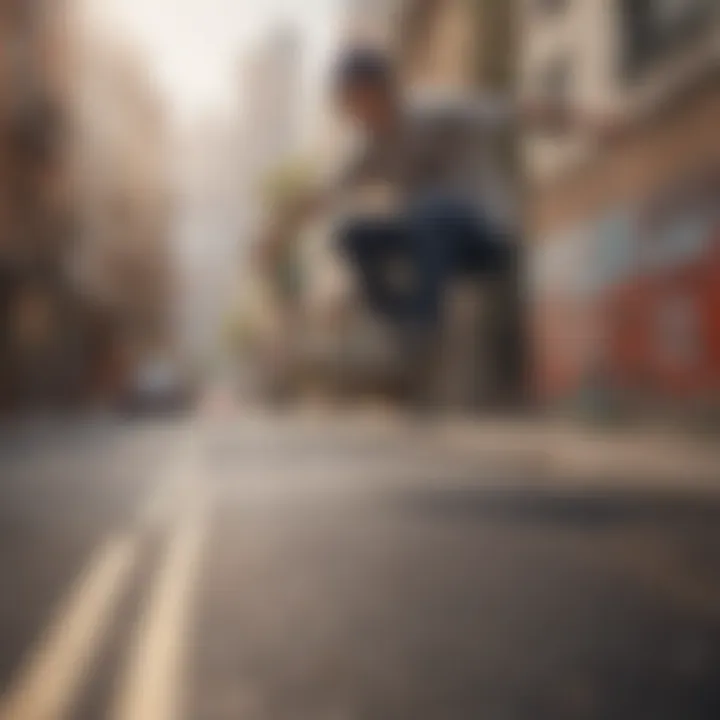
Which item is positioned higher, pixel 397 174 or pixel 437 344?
pixel 397 174

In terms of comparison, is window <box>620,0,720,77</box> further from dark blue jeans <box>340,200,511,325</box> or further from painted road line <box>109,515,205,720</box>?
painted road line <box>109,515,205,720</box>

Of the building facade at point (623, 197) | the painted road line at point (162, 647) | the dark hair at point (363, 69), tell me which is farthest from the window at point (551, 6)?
the painted road line at point (162, 647)

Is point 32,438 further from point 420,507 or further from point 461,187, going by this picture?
point 461,187

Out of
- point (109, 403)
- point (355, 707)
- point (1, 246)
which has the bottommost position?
point (355, 707)

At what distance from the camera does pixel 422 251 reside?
69 cm

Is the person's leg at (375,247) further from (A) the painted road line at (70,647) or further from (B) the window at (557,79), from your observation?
(A) the painted road line at (70,647)

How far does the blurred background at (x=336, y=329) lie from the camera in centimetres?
55

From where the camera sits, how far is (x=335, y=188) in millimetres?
673

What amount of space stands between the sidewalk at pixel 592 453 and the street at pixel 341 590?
0.08 ft

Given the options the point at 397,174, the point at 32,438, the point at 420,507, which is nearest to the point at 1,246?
the point at 397,174

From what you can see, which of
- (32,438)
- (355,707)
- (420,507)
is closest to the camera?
(355,707)

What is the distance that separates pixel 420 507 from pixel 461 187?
37 centimetres

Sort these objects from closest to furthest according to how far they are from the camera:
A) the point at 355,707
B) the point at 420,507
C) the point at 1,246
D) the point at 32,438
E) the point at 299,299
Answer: the point at 355,707
the point at 299,299
the point at 1,246
the point at 420,507
the point at 32,438

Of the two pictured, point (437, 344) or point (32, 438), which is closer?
point (437, 344)
